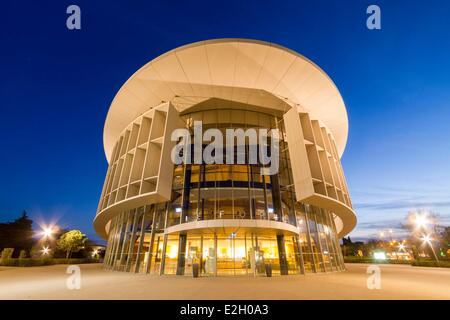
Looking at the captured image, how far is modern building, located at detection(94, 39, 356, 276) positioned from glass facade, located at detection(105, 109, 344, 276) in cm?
8

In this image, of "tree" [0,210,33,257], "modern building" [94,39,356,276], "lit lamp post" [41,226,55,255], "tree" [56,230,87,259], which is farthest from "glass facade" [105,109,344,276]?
"tree" [0,210,33,257]

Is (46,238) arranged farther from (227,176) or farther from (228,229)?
(228,229)

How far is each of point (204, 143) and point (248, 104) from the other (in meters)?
5.85

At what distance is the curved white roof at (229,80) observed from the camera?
1711cm

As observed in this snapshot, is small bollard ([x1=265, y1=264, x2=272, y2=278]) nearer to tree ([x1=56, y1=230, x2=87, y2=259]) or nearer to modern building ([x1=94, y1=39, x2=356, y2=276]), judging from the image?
modern building ([x1=94, y1=39, x2=356, y2=276])

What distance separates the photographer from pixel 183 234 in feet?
55.5

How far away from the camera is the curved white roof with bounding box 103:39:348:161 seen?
17109 millimetres

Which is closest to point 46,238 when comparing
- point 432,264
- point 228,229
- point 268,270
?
point 228,229

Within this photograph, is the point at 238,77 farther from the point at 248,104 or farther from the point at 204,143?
the point at 204,143

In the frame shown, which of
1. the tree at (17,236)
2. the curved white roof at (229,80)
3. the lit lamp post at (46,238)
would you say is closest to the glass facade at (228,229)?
the curved white roof at (229,80)

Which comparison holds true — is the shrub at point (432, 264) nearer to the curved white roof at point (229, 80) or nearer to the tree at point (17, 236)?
the curved white roof at point (229, 80)

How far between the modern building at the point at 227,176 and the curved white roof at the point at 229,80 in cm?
9

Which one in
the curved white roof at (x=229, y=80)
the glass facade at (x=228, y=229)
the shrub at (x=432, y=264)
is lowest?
the shrub at (x=432, y=264)
